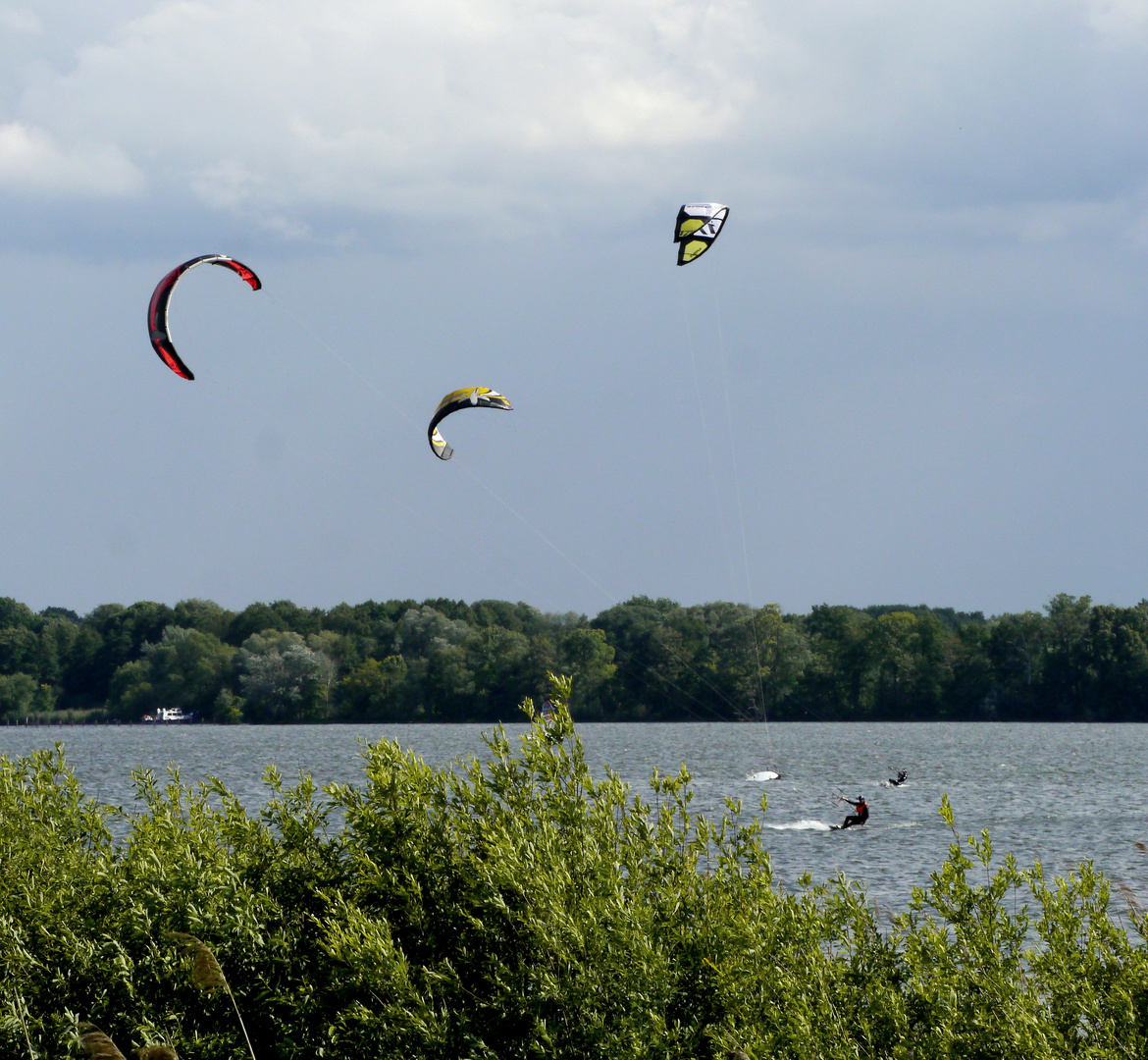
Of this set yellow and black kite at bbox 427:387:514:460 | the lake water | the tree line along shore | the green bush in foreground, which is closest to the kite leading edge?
yellow and black kite at bbox 427:387:514:460

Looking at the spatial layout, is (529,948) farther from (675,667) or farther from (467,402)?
(675,667)

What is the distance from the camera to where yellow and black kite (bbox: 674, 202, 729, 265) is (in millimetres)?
19408

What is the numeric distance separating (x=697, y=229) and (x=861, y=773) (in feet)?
148

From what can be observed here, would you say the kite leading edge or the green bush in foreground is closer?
the green bush in foreground

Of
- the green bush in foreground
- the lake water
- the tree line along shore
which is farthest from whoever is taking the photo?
the tree line along shore

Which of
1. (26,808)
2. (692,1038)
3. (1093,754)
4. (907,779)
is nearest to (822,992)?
(692,1038)

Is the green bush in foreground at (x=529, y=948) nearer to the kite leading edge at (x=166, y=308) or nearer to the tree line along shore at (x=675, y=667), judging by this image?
the kite leading edge at (x=166, y=308)

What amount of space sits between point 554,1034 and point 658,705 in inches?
4435

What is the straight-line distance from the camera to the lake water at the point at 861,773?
3069 cm

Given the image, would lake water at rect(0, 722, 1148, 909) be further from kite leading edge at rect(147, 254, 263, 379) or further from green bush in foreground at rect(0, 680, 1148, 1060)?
kite leading edge at rect(147, 254, 263, 379)

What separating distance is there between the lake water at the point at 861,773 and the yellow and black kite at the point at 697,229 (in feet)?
27.3

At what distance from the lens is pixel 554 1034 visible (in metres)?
8.23

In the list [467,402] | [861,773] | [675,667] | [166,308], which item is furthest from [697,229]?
[675,667]

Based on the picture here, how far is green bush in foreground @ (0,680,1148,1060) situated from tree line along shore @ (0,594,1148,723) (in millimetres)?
81076
